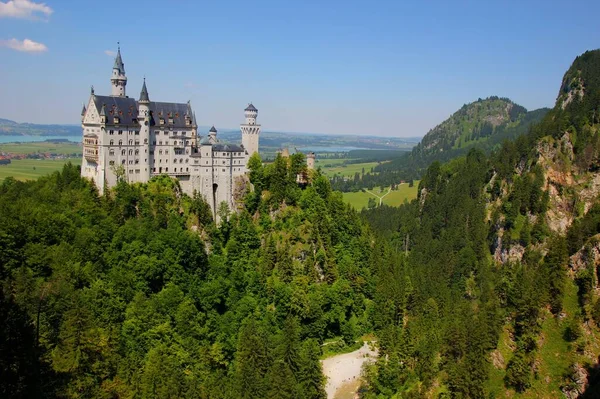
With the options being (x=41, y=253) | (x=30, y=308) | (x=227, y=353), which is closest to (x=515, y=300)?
(x=227, y=353)

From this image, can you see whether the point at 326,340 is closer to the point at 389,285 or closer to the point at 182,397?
the point at 389,285

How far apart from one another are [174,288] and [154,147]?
28.8 meters

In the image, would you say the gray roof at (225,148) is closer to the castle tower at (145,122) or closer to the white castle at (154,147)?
the white castle at (154,147)

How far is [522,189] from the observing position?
12250cm

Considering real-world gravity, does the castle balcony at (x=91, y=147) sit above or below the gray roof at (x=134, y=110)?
below

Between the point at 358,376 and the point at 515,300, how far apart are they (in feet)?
80.2

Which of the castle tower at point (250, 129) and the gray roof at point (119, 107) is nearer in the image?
the gray roof at point (119, 107)

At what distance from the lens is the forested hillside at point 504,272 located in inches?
2291

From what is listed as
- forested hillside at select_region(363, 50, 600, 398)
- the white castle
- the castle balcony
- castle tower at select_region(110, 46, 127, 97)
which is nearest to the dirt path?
forested hillside at select_region(363, 50, 600, 398)

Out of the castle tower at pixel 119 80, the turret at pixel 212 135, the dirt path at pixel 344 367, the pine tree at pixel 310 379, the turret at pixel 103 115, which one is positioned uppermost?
the castle tower at pixel 119 80

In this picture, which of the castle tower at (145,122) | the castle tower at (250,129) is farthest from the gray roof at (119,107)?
the castle tower at (250,129)

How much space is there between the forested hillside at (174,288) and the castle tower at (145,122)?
3.02 m

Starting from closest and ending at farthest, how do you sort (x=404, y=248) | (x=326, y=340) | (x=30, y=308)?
(x=30, y=308)
(x=326, y=340)
(x=404, y=248)

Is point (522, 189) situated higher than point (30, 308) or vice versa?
point (522, 189)
